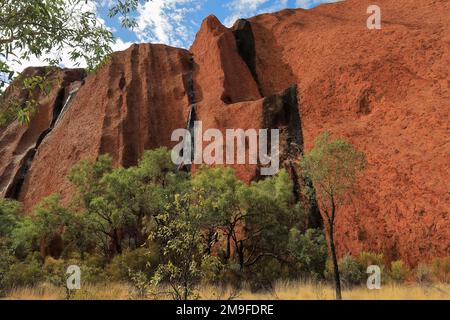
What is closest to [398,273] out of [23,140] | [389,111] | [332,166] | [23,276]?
[332,166]

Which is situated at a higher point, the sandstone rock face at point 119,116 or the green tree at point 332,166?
the sandstone rock face at point 119,116

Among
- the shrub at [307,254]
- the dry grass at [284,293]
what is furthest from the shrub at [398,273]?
the shrub at [307,254]

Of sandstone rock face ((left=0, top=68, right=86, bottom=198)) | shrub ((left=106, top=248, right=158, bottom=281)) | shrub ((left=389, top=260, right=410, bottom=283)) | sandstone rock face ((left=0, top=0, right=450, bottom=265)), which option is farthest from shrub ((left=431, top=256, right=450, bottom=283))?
sandstone rock face ((left=0, top=68, right=86, bottom=198))

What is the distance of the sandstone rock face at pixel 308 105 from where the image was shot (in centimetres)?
1862

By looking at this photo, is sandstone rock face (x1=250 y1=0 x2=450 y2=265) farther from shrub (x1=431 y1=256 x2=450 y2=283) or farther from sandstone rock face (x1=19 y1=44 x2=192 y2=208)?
sandstone rock face (x1=19 y1=44 x2=192 y2=208)

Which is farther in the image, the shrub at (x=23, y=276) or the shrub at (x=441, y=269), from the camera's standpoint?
the shrub at (x=23, y=276)

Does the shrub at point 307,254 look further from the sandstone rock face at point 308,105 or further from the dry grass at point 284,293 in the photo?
the dry grass at point 284,293

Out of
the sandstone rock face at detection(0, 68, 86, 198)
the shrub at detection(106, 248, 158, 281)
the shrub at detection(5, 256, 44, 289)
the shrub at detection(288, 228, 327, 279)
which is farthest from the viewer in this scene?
the sandstone rock face at detection(0, 68, 86, 198)

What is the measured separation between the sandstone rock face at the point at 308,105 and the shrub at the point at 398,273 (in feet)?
5.19

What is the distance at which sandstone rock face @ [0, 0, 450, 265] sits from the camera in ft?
61.1

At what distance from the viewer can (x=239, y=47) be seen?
38.0 metres

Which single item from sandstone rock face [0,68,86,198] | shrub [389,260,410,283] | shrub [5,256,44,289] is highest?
sandstone rock face [0,68,86,198]

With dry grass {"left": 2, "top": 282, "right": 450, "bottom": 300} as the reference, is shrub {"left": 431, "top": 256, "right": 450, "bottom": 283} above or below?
above

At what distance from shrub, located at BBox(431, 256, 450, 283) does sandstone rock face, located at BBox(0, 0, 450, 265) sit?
3.84 ft
